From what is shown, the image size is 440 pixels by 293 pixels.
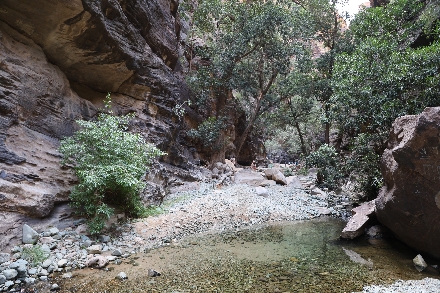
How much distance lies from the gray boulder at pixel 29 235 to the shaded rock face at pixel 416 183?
8.80m

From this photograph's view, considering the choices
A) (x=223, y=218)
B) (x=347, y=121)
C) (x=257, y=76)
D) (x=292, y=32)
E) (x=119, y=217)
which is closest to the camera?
(x=119, y=217)

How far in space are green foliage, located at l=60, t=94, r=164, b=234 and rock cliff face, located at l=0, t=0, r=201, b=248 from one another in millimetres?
761

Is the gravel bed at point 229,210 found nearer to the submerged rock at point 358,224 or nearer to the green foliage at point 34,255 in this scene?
the submerged rock at point 358,224

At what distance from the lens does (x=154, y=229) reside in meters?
8.58

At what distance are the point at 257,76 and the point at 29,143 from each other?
17.3 metres

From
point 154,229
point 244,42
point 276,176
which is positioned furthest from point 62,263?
point 244,42

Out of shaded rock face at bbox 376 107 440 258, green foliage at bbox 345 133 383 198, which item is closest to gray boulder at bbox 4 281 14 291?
shaded rock face at bbox 376 107 440 258

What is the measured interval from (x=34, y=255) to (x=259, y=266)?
490cm

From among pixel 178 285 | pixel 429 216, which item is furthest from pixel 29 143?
pixel 429 216

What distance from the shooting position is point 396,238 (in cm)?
804

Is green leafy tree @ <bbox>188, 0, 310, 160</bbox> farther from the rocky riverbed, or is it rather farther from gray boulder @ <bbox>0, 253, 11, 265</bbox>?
gray boulder @ <bbox>0, 253, 11, 265</bbox>

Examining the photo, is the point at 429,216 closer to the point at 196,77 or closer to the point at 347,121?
the point at 347,121

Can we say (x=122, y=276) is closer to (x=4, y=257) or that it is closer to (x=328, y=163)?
(x=4, y=257)

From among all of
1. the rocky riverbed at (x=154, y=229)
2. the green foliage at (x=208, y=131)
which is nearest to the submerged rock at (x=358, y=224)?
A: the rocky riverbed at (x=154, y=229)
